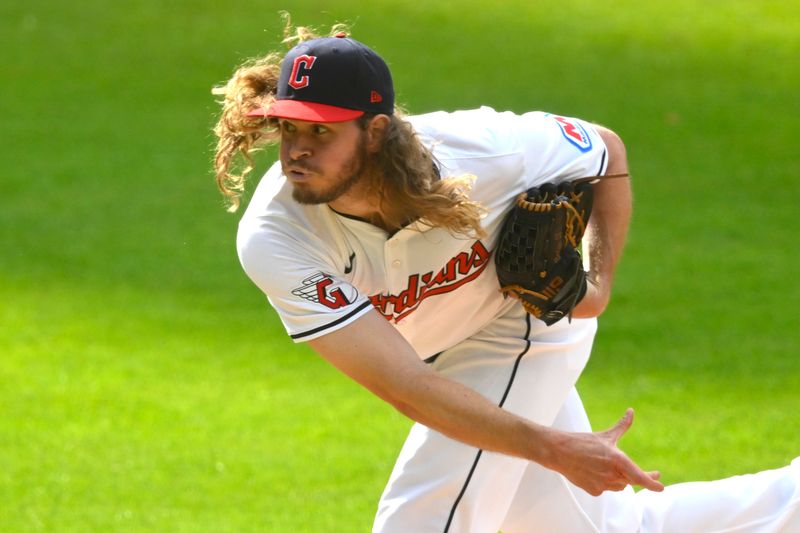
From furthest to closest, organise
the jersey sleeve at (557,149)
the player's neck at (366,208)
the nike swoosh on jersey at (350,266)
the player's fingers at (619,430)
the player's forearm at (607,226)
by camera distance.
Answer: the player's forearm at (607,226)
the jersey sleeve at (557,149)
the nike swoosh on jersey at (350,266)
the player's neck at (366,208)
the player's fingers at (619,430)

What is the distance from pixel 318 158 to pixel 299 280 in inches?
13.9

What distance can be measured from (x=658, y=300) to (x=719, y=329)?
0.61 m

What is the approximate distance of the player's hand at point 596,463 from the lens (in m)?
3.33

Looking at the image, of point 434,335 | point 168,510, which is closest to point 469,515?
point 434,335

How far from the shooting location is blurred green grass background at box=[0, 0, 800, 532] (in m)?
6.23

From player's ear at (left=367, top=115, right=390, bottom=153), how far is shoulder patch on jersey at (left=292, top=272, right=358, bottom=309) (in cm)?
41

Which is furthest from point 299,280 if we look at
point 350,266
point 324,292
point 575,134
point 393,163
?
point 575,134

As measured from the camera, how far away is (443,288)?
4.15 m

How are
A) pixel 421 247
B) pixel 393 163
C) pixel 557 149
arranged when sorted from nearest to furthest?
pixel 393 163
pixel 421 247
pixel 557 149

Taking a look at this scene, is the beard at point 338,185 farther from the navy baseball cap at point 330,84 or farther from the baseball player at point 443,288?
the navy baseball cap at point 330,84

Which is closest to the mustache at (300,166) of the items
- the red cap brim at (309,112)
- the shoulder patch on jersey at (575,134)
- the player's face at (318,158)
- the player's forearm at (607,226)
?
the player's face at (318,158)

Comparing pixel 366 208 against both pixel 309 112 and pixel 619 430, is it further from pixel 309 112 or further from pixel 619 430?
pixel 619 430

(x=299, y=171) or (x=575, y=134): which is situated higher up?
(x=299, y=171)

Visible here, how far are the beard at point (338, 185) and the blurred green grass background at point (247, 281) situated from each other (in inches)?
85.1
